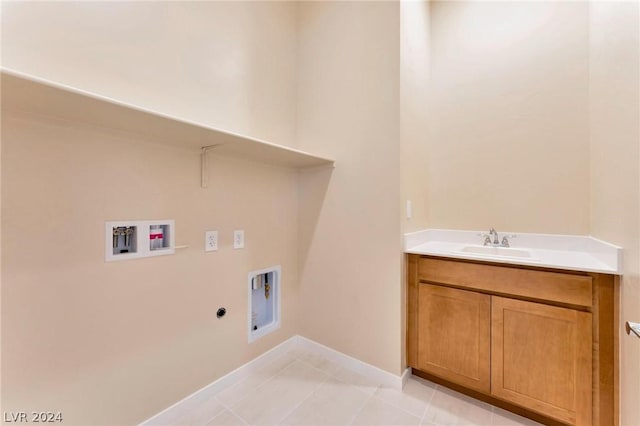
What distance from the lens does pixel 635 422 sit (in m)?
1.01

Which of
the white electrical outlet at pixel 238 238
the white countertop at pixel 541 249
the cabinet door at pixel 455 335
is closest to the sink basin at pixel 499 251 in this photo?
the white countertop at pixel 541 249

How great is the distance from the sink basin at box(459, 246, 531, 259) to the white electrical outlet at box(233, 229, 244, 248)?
5.12 ft

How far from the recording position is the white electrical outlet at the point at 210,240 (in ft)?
5.26

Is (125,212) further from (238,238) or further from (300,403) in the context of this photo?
(300,403)

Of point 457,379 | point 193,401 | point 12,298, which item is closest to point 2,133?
point 12,298

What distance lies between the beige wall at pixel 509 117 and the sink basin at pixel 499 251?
215 mm

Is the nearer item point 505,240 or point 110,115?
point 110,115

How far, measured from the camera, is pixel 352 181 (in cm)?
194

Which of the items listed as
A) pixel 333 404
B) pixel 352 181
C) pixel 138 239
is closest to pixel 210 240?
pixel 138 239

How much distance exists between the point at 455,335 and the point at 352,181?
1225 millimetres

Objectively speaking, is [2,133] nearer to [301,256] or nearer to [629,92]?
[301,256]

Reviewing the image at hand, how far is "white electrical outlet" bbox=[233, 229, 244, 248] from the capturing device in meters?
1.78

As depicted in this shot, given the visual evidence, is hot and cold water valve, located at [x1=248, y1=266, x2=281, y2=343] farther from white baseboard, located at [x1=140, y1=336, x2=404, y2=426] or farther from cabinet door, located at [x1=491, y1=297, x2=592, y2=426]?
cabinet door, located at [x1=491, y1=297, x2=592, y2=426]

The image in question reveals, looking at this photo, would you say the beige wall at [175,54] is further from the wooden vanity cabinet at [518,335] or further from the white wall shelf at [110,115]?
the wooden vanity cabinet at [518,335]
